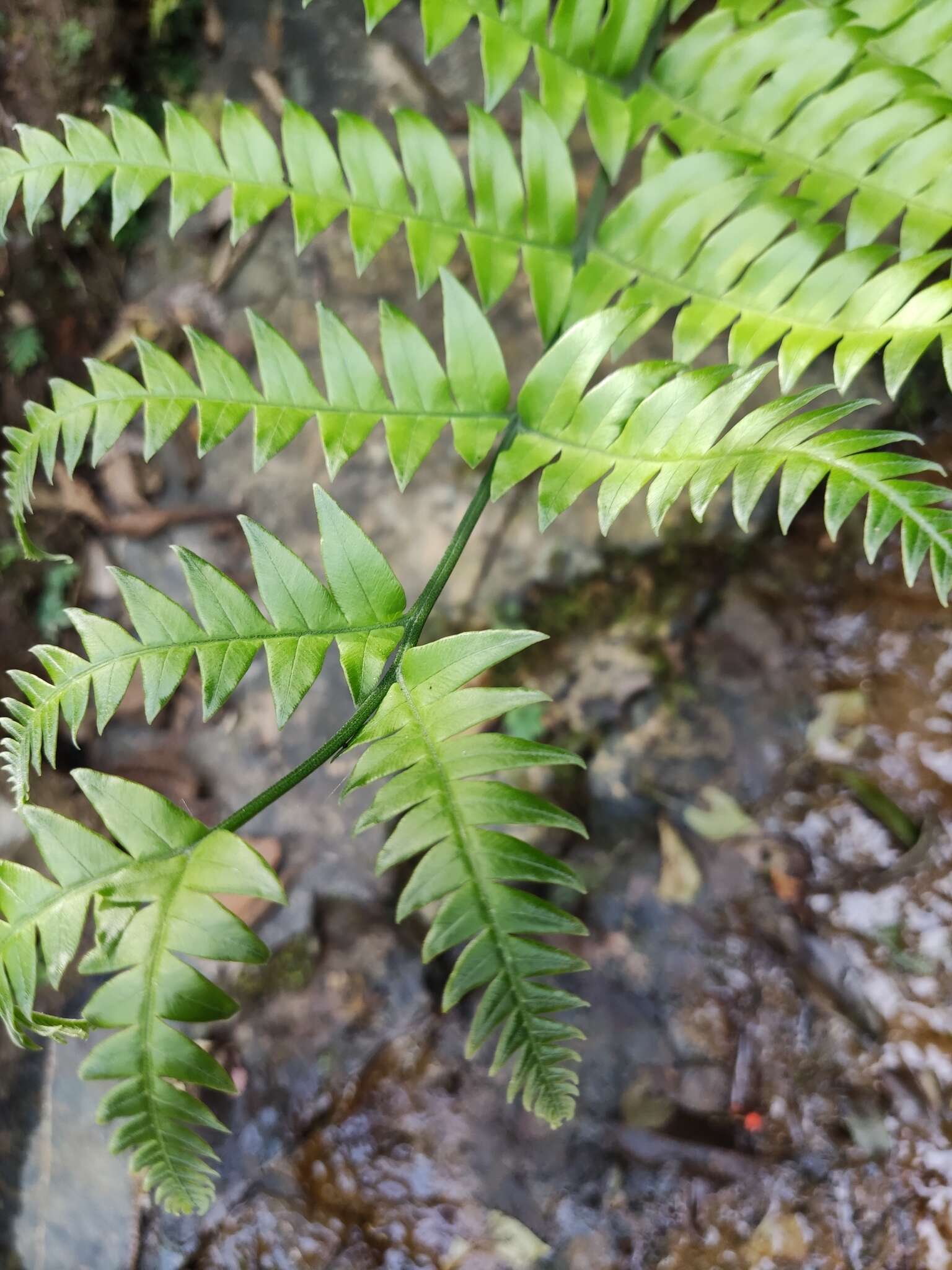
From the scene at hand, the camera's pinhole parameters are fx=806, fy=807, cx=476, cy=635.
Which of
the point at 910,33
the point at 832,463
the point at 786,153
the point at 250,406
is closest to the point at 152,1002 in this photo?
the point at 250,406

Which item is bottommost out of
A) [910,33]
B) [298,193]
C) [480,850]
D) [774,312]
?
[480,850]

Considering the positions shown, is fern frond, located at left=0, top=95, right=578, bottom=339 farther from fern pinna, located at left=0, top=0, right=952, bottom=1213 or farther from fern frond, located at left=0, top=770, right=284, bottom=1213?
fern frond, located at left=0, top=770, right=284, bottom=1213

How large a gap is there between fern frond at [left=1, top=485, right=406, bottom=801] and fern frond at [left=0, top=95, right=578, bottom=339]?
1.99ft

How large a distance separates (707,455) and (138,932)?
1.01m

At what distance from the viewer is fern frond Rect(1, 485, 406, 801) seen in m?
1.08

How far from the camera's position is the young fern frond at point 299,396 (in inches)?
51.9

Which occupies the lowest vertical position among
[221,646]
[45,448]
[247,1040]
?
[247,1040]

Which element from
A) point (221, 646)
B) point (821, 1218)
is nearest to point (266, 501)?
point (221, 646)

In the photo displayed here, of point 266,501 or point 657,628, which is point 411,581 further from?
point 657,628

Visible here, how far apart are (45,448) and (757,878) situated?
188cm

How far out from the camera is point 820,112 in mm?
1355

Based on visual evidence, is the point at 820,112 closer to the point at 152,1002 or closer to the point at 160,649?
the point at 160,649

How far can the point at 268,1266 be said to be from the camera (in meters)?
1.96

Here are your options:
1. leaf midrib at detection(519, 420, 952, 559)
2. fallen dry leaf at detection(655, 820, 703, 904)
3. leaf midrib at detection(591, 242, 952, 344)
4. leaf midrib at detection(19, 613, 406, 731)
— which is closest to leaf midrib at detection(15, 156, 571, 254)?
leaf midrib at detection(591, 242, 952, 344)
